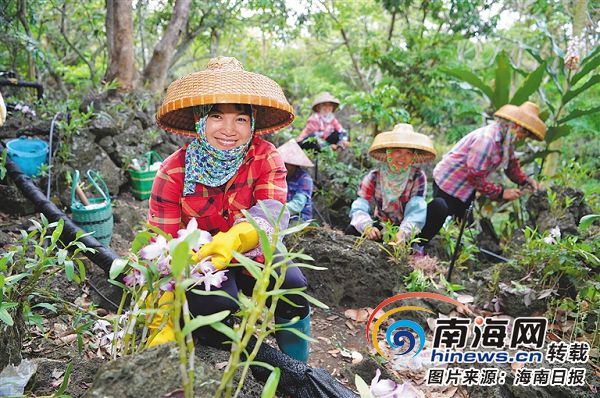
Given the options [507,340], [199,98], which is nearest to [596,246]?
[507,340]

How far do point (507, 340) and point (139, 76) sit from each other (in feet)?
20.0

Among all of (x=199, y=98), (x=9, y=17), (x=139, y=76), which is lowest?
(x=199, y=98)

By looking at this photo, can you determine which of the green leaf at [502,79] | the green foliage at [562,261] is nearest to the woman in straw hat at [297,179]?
the green foliage at [562,261]

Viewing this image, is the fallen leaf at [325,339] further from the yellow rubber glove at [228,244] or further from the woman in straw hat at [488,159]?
the woman in straw hat at [488,159]

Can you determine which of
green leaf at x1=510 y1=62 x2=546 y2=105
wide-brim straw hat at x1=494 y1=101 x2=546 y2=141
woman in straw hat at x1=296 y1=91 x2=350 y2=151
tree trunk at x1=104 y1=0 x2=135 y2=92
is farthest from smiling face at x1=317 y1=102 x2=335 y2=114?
wide-brim straw hat at x1=494 y1=101 x2=546 y2=141

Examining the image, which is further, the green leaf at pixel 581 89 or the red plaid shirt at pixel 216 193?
the green leaf at pixel 581 89

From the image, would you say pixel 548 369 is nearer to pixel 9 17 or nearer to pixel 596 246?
pixel 596 246

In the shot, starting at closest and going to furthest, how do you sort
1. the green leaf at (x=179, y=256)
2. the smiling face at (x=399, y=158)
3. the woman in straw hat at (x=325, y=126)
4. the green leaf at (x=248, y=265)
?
the green leaf at (x=179, y=256) < the green leaf at (x=248, y=265) < the smiling face at (x=399, y=158) < the woman in straw hat at (x=325, y=126)

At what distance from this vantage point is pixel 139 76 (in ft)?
21.4

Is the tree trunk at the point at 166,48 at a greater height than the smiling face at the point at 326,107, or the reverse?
the tree trunk at the point at 166,48

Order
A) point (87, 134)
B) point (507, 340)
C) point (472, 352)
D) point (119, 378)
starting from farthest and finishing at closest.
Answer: point (87, 134) < point (507, 340) < point (472, 352) < point (119, 378)

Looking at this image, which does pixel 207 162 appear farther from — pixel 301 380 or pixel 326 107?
pixel 326 107

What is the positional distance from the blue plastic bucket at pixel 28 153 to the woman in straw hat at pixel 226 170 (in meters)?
2.25

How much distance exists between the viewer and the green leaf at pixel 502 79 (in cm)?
479
